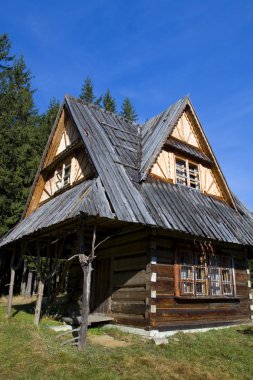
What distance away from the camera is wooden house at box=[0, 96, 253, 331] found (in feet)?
33.2

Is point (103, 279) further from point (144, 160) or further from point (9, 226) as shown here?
point (9, 226)

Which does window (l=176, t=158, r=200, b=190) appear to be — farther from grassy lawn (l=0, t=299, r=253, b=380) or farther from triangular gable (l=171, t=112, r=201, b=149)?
grassy lawn (l=0, t=299, r=253, b=380)

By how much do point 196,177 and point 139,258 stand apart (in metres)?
5.54

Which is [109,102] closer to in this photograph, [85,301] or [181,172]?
[181,172]

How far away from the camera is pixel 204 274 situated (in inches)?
466

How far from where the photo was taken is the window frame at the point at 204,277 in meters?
11.0

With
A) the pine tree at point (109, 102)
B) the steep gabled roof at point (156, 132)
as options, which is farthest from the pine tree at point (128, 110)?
the steep gabled roof at point (156, 132)

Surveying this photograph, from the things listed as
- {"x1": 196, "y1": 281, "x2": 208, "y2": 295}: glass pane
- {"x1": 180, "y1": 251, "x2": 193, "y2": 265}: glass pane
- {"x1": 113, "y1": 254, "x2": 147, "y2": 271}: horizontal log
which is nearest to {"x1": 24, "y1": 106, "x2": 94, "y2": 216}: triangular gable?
{"x1": 113, "y1": 254, "x2": 147, "y2": 271}: horizontal log

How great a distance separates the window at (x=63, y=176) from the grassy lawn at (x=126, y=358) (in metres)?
6.19

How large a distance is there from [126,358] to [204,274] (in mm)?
5356

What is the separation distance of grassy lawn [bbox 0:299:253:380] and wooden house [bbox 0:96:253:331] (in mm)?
1425

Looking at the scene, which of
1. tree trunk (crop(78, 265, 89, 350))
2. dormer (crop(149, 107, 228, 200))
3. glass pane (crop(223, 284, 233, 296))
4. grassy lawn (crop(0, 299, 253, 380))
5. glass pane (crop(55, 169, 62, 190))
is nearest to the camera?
grassy lawn (crop(0, 299, 253, 380))

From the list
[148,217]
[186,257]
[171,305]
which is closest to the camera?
[148,217]

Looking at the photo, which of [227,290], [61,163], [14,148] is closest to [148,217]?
[227,290]
